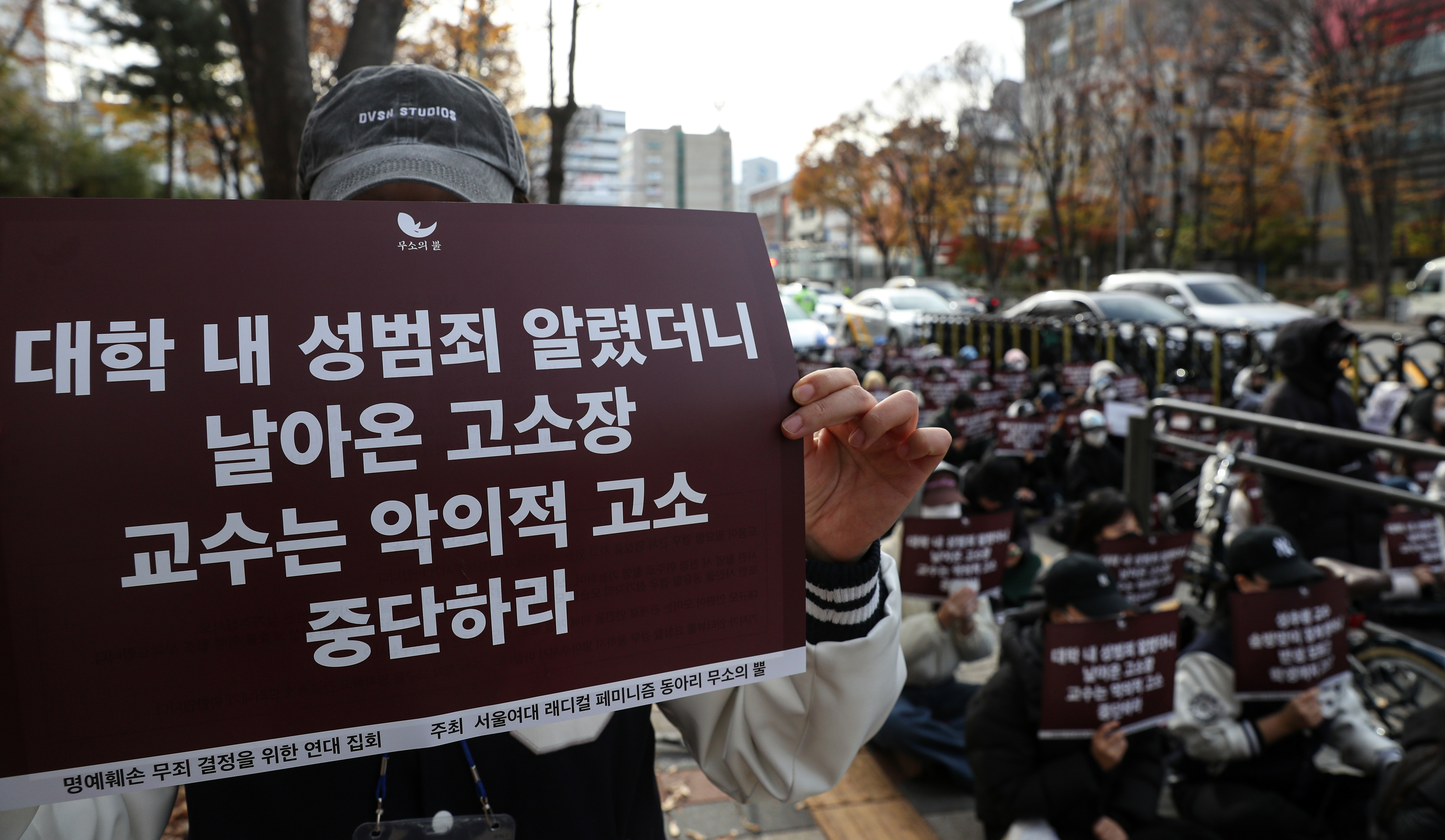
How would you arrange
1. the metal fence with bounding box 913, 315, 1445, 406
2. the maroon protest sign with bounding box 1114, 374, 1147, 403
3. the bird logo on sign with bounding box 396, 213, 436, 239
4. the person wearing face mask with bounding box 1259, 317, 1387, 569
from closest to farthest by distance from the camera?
the bird logo on sign with bounding box 396, 213, 436, 239 → the person wearing face mask with bounding box 1259, 317, 1387, 569 → the maroon protest sign with bounding box 1114, 374, 1147, 403 → the metal fence with bounding box 913, 315, 1445, 406

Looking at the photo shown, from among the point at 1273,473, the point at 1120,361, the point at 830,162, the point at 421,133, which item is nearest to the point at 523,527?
the point at 421,133

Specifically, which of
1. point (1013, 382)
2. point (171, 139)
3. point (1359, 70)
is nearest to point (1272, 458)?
point (1013, 382)

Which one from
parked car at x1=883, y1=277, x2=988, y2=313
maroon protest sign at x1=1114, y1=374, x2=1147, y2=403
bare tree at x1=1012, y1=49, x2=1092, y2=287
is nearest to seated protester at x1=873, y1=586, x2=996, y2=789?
maroon protest sign at x1=1114, y1=374, x2=1147, y2=403

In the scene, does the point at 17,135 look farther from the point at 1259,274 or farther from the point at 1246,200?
the point at 1259,274

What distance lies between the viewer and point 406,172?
3.90ft

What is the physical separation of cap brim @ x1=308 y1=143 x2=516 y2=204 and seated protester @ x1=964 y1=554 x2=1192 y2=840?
2.26 meters

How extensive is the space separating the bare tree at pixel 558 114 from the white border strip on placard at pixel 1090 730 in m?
6.38

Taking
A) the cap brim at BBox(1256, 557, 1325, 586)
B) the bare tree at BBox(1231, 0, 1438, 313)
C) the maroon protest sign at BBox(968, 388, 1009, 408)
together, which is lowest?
the cap brim at BBox(1256, 557, 1325, 586)

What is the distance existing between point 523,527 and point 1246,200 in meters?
33.3

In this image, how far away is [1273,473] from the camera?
13.9 feet

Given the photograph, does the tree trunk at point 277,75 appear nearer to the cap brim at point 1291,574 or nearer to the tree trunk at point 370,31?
the tree trunk at point 370,31

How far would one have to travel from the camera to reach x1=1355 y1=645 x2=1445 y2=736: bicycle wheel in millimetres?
3457

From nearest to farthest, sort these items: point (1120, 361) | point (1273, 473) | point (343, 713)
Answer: point (343, 713)
point (1273, 473)
point (1120, 361)

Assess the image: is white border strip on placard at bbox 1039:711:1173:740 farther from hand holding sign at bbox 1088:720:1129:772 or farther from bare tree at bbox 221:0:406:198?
bare tree at bbox 221:0:406:198
